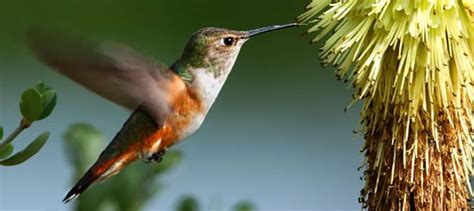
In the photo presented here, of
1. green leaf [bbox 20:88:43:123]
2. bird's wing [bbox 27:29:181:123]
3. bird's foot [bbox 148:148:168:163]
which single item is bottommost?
green leaf [bbox 20:88:43:123]

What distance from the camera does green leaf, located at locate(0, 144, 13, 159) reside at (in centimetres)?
216

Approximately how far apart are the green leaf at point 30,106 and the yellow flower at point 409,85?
0.79m

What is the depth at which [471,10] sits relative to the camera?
2.77 meters

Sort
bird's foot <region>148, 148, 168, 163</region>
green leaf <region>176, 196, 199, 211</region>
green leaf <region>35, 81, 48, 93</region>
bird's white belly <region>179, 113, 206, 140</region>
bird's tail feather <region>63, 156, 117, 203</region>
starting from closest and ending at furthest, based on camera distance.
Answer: green leaf <region>35, 81, 48, 93</region> → green leaf <region>176, 196, 199, 211</region> → bird's tail feather <region>63, 156, 117, 203</region> → bird's foot <region>148, 148, 168, 163</region> → bird's white belly <region>179, 113, 206, 140</region>

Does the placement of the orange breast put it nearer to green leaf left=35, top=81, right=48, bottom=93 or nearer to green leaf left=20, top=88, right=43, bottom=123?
green leaf left=35, top=81, right=48, bottom=93

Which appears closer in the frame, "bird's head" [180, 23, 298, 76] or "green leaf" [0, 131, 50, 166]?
"green leaf" [0, 131, 50, 166]

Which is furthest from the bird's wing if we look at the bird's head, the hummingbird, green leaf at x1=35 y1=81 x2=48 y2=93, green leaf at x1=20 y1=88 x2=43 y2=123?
green leaf at x1=20 y1=88 x2=43 y2=123

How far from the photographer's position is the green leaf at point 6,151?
2162 mm

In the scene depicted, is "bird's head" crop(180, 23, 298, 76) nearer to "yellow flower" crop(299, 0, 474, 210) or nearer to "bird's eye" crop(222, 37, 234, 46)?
"bird's eye" crop(222, 37, 234, 46)

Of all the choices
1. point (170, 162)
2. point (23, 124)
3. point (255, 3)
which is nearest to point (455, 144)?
point (170, 162)

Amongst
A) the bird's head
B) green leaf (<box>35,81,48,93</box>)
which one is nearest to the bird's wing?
the bird's head

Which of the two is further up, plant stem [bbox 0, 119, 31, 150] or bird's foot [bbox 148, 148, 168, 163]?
bird's foot [bbox 148, 148, 168, 163]

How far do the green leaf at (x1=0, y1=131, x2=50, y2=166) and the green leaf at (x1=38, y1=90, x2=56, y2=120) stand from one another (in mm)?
42

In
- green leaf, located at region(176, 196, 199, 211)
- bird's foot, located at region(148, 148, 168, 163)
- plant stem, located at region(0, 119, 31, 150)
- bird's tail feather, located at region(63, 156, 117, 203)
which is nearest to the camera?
plant stem, located at region(0, 119, 31, 150)
